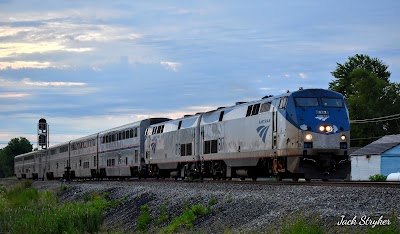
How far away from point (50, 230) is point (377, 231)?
49.2 ft

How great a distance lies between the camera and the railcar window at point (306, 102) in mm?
26703

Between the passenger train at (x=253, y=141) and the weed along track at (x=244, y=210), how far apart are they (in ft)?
6.18

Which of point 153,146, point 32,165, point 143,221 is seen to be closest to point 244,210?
point 143,221

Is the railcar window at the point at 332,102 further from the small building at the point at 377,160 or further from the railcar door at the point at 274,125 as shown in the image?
the small building at the point at 377,160

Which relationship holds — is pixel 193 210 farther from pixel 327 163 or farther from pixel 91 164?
pixel 91 164

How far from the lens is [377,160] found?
6216 cm

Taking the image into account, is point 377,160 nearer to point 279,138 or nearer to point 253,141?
point 253,141

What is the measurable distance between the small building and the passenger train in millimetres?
24355

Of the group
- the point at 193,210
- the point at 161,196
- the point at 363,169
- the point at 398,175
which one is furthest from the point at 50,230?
the point at 363,169

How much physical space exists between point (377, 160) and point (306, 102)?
3770 centimetres

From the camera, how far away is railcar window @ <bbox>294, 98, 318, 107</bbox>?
26.7 meters

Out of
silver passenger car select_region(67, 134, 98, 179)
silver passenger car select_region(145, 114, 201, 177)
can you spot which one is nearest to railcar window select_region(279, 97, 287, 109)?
silver passenger car select_region(145, 114, 201, 177)

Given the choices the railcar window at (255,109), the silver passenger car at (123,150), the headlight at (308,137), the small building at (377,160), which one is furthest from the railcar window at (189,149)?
the small building at (377,160)

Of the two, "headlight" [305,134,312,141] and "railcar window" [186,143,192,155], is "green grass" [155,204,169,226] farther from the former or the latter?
"railcar window" [186,143,192,155]
